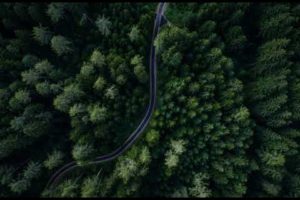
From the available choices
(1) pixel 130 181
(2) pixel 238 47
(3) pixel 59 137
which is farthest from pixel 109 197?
(2) pixel 238 47

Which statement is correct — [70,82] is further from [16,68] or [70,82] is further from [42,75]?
[16,68]

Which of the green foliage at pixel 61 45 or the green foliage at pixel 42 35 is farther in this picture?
the green foliage at pixel 42 35

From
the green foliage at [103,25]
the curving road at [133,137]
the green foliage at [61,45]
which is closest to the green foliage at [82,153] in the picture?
the curving road at [133,137]

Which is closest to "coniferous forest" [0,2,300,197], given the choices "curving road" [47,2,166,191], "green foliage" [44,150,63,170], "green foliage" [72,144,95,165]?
"green foliage" [44,150,63,170]

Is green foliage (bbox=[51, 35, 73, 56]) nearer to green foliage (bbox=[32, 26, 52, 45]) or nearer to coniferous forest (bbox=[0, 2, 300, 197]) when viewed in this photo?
coniferous forest (bbox=[0, 2, 300, 197])

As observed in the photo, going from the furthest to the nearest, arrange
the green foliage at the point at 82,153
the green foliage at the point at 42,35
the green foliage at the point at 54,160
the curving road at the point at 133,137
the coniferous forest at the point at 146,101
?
the curving road at the point at 133,137
the green foliage at the point at 42,35
the coniferous forest at the point at 146,101
the green foliage at the point at 54,160
the green foliage at the point at 82,153

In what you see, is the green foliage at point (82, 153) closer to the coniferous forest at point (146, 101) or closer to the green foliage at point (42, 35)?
the coniferous forest at point (146, 101)

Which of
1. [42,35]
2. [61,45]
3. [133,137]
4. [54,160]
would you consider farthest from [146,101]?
[42,35]

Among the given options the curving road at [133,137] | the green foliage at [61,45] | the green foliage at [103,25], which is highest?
the green foliage at [103,25]
